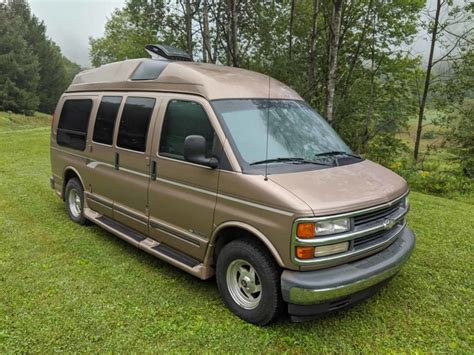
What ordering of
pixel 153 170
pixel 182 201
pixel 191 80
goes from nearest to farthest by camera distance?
pixel 182 201
pixel 191 80
pixel 153 170

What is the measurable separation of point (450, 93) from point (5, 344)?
1465 centimetres

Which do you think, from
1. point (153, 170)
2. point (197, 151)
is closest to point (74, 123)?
point (153, 170)

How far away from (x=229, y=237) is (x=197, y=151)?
885 mm

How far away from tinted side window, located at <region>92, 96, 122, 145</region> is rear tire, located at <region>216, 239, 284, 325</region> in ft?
8.30

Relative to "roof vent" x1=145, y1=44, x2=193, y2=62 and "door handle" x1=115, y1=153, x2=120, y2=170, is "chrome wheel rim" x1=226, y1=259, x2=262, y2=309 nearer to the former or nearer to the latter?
"door handle" x1=115, y1=153, x2=120, y2=170

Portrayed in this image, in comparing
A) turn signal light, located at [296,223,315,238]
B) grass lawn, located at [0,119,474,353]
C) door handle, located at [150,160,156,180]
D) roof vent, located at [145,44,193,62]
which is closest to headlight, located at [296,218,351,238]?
turn signal light, located at [296,223,315,238]

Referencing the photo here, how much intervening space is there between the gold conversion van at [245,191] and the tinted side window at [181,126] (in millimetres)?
14

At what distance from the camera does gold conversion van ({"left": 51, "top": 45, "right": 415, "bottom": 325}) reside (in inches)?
125

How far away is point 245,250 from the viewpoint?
3504mm

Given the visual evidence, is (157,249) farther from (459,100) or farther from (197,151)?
(459,100)

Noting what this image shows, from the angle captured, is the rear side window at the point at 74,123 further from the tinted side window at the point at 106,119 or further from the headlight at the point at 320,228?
the headlight at the point at 320,228

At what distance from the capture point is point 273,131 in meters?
3.95

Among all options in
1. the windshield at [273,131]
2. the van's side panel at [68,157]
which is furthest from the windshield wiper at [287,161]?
the van's side panel at [68,157]

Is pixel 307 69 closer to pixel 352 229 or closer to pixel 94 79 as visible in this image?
pixel 94 79
